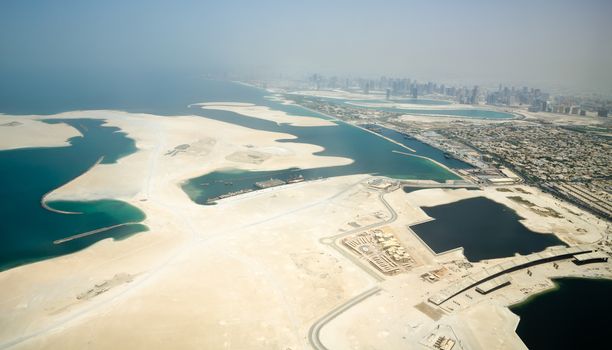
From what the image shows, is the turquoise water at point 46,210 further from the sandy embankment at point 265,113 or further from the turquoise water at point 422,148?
the turquoise water at point 422,148

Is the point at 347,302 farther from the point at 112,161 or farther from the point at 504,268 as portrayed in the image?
the point at 112,161

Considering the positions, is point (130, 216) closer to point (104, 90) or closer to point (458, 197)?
point (458, 197)

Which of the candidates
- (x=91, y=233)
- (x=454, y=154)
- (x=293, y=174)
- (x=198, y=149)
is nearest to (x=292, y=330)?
(x=91, y=233)

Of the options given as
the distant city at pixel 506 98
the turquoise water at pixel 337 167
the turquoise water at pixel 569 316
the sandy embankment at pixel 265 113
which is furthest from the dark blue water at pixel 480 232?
the distant city at pixel 506 98

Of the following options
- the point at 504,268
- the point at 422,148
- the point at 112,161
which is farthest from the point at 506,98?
the point at 112,161

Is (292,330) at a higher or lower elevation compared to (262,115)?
lower

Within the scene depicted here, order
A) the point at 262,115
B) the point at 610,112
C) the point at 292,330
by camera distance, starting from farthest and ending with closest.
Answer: the point at 610,112 < the point at 262,115 < the point at 292,330
